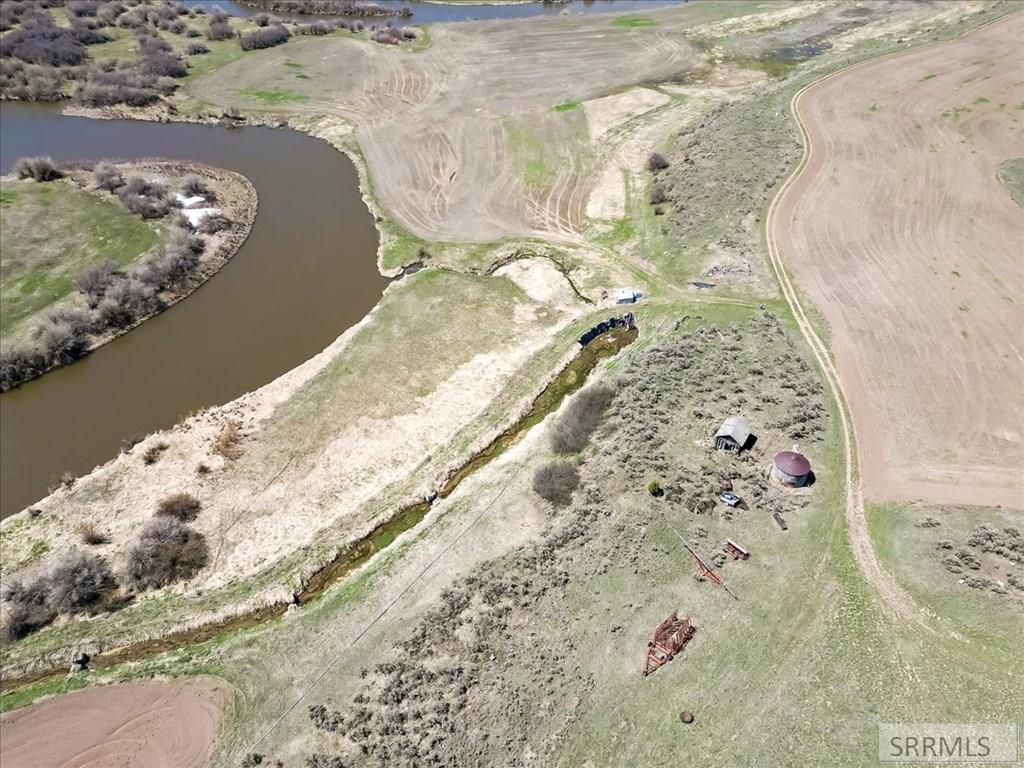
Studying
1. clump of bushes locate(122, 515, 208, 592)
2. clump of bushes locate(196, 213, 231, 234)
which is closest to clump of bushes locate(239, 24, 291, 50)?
clump of bushes locate(196, 213, 231, 234)

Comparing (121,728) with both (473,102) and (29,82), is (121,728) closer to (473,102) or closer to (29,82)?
(473,102)

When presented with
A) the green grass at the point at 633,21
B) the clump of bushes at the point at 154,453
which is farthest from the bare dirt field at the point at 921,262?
→ the clump of bushes at the point at 154,453

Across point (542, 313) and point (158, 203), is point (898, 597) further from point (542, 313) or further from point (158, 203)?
point (158, 203)

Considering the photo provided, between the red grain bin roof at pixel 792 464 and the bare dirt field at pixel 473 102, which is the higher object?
the bare dirt field at pixel 473 102

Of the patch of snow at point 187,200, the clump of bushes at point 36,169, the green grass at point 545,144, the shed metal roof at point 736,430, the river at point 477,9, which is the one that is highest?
the river at point 477,9

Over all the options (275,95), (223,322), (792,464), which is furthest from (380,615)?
(275,95)

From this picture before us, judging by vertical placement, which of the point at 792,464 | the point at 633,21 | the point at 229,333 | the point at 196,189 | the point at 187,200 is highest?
the point at 633,21

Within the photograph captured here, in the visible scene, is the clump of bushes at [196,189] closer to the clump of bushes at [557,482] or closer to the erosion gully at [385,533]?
the erosion gully at [385,533]

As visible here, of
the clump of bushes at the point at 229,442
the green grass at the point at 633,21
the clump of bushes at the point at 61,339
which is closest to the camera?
the clump of bushes at the point at 229,442
